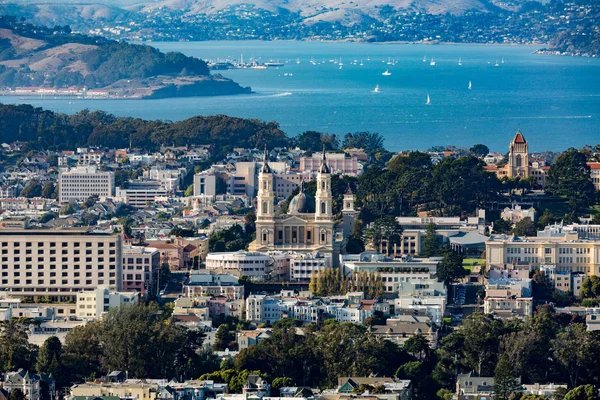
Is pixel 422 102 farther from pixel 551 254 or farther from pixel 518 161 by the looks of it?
pixel 551 254

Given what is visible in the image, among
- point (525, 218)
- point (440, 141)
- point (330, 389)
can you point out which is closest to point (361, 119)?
point (440, 141)

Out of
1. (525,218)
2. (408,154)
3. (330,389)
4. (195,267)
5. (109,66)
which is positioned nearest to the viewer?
(330,389)

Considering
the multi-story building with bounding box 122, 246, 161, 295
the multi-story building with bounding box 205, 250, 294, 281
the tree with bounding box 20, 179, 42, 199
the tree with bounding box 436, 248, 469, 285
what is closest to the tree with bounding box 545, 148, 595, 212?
the tree with bounding box 436, 248, 469, 285

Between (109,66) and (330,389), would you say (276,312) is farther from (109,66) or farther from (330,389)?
(109,66)

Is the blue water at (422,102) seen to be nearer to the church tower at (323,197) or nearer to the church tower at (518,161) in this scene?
the church tower at (518,161)

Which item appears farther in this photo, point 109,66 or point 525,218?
point 109,66

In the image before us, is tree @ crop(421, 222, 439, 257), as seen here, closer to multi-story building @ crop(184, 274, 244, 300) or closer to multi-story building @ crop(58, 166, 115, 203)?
multi-story building @ crop(184, 274, 244, 300)

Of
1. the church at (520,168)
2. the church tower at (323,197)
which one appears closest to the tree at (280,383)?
the church tower at (323,197)
